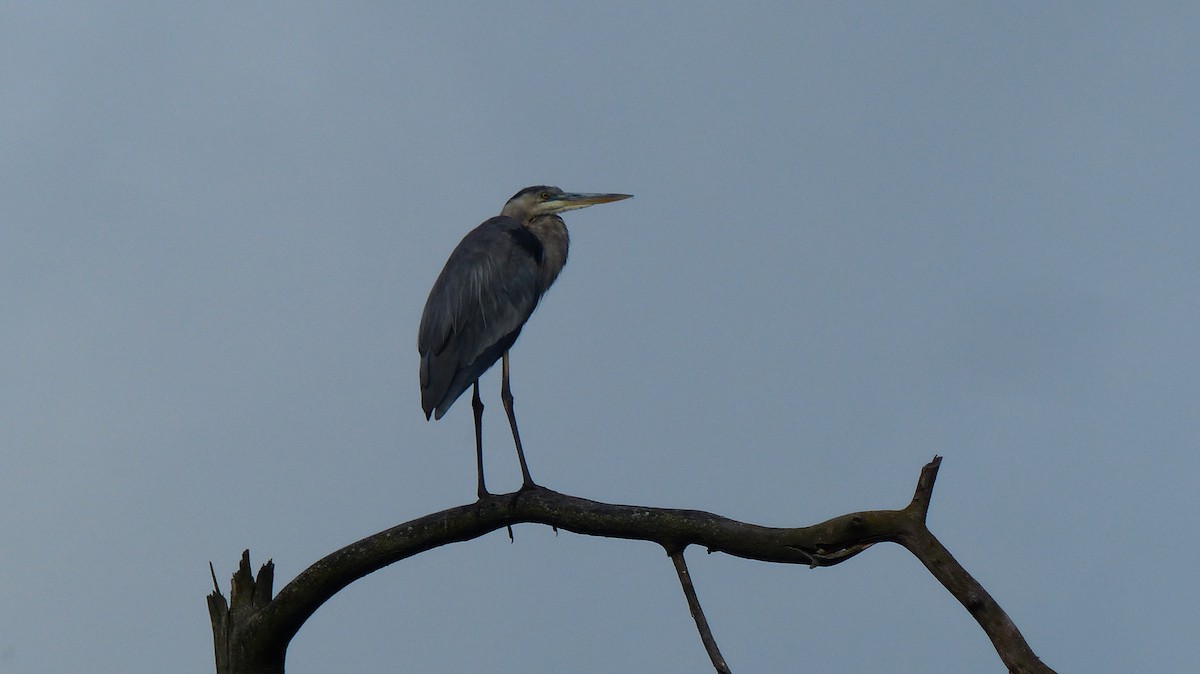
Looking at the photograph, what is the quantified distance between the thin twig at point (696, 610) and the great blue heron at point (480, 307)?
53.0 inches

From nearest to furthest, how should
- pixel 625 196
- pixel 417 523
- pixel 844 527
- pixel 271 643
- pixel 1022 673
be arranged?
pixel 1022 673
pixel 844 527
pixel 417 523
pixel 271 643
pixel 625 196

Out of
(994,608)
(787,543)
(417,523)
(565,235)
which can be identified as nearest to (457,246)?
(565,235)

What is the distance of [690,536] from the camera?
5.77 meters

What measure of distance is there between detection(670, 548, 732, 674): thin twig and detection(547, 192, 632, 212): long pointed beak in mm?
3543

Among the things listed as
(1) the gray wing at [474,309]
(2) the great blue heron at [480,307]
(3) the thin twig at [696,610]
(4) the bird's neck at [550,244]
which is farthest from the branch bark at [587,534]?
(4) the bird's neck at [550,244]

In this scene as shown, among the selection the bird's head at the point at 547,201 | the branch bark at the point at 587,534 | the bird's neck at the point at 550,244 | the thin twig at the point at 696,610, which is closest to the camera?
the branch bark at the point at 587,534

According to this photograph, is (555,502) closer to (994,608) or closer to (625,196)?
(994,608)

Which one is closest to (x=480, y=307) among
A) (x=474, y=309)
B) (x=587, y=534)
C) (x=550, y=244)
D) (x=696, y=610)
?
(x=474, y=309)

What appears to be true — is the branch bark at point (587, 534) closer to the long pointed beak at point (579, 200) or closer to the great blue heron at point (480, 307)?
the great blue heron at point (480, 307)

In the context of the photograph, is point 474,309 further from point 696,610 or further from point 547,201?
point 696,610

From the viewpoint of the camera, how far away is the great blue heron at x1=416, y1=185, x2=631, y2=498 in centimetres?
729

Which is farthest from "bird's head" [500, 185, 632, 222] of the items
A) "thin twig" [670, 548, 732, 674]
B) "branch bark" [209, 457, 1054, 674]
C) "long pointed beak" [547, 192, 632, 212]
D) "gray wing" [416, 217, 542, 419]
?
"thin twig" [670, 548, 732, 674]

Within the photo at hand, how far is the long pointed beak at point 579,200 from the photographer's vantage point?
8.65 m

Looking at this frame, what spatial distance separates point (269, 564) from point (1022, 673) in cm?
417
